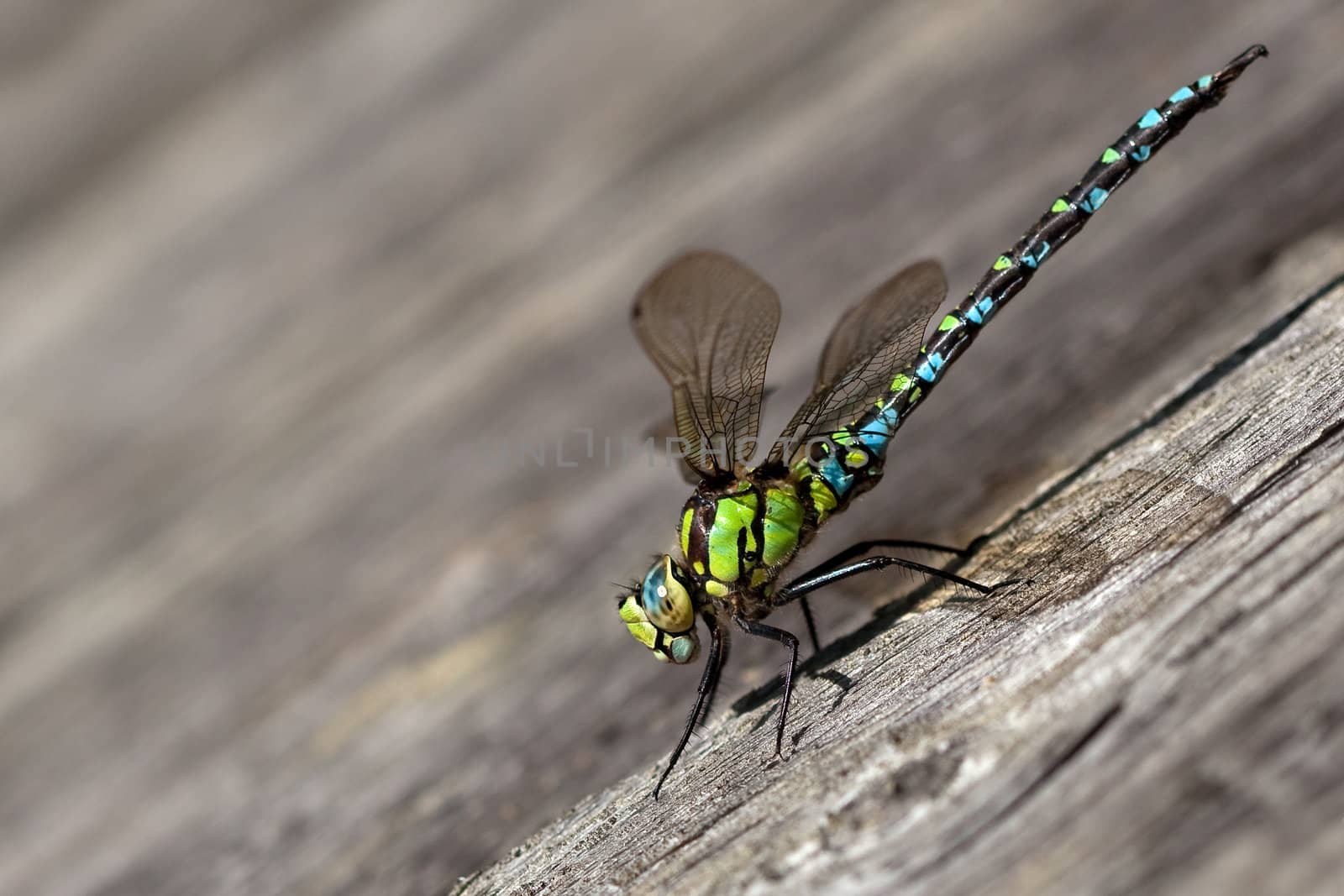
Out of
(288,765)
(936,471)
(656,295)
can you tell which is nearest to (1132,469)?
(936,471)

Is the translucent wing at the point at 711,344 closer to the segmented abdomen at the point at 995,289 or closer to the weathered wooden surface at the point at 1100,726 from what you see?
the segmented abdomen at the point at 995,289

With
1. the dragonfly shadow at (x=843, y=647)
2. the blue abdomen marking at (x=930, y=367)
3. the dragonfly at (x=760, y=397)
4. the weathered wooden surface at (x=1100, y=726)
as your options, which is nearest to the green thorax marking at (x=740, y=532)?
the dragonfly at (x=760, y=397)

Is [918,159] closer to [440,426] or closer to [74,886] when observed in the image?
[440,426]

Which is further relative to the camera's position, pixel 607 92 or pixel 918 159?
pixel 607 92

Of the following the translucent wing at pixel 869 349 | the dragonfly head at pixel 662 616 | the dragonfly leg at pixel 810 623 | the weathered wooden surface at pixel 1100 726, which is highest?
the translucent wing at pixel 869 349

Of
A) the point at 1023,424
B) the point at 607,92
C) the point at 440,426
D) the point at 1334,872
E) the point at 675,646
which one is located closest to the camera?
the point at 1334,872

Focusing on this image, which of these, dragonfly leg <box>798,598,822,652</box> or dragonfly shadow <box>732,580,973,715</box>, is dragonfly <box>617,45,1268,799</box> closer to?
dragonfly leg <box>798,598,822,652</box>
